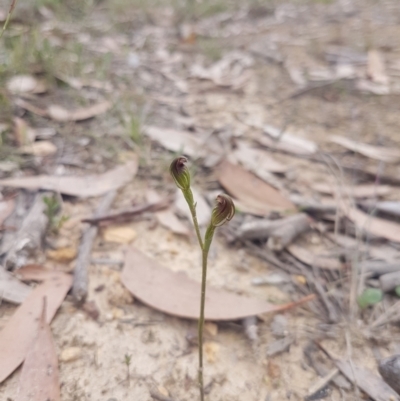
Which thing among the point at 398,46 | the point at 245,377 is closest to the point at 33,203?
the point at 245,377

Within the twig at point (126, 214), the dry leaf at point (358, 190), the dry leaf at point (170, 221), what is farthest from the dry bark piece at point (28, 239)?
the dry leaf at point (358, 190)

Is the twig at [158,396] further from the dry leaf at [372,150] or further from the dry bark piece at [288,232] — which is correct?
the dry leaf at [372,150]

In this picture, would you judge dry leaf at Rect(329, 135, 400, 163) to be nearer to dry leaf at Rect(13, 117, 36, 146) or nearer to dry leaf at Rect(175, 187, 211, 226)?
dry leaf at Rect(175, 187, 211, 226)

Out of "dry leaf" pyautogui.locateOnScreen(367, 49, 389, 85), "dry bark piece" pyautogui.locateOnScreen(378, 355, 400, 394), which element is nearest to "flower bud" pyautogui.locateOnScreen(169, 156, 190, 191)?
"dry bark piece" pyautogui.locateOnScreen(378, 355, 400, 394)

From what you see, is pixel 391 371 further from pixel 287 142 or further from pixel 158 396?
pixel 287 142

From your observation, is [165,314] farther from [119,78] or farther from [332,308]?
[119,78]
